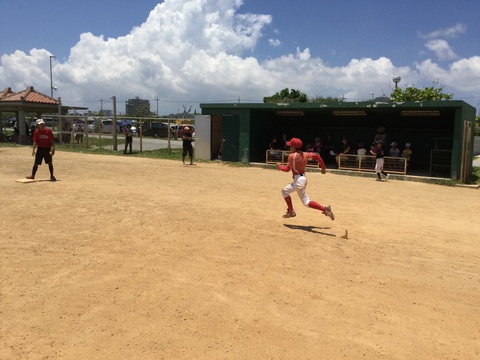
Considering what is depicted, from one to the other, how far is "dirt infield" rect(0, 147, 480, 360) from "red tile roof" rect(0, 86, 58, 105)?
2064 centimetres

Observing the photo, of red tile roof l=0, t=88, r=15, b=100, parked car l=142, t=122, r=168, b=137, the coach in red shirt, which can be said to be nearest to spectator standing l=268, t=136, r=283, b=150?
the coach in red shirt

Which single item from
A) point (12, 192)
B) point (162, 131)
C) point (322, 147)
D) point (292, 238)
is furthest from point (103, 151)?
point (292, 238)

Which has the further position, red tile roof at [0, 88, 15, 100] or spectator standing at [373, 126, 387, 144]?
red tile roof at [0, 88, 15, 100]

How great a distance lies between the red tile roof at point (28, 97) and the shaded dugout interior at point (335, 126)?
44.6ft

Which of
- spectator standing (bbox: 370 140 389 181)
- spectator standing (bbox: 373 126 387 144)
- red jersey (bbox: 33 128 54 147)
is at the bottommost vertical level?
spectator standing (bbox: 370 140 389 181)

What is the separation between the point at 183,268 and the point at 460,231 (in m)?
5.74

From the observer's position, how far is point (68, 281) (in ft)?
16.2

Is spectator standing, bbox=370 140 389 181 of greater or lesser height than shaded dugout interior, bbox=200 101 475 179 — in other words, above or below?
below

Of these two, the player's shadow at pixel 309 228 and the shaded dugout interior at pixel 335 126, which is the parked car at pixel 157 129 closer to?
the shaded dugout interior at pixel 335 126

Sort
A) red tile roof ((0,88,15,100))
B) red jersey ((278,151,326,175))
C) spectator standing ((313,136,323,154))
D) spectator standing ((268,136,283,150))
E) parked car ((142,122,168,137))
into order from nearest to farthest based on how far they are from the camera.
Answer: red jersey ((278,151,326,175)) → spectator standing ((313,136,323,154)) → spectator standing ((268,136,283,150)) → red tile roof ((0,88,15,100)) → parked car ((142,122,168,137))

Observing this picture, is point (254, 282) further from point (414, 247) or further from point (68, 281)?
point (414, 247)

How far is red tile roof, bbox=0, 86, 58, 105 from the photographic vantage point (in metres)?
27.6

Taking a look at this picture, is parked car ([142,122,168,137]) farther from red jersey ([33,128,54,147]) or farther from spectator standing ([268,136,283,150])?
red jersey ([33,128,54,147])

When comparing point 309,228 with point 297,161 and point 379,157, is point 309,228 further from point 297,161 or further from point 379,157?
point 379,157
